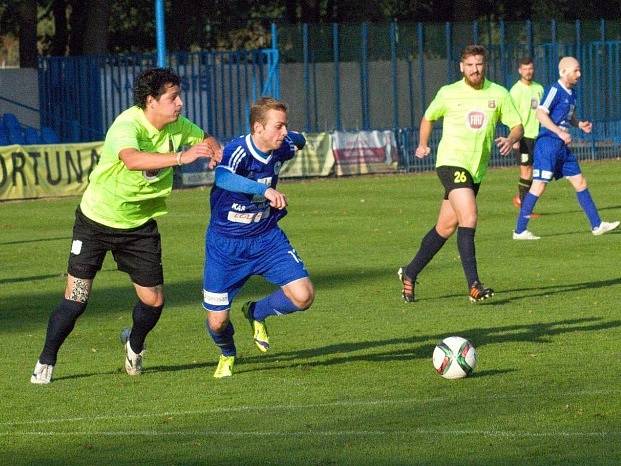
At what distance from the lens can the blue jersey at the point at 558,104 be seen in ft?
59.7

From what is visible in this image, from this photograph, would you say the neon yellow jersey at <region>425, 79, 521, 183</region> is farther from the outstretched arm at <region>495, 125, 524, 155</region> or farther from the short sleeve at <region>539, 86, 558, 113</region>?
the short sleeve at <region>539, 86, 558, 113</region>

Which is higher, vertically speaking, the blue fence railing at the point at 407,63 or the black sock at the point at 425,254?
the blue fence railing at the point at 407,63

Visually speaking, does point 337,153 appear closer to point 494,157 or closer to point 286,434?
point 494,157

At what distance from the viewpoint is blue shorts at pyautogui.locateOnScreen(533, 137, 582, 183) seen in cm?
1841

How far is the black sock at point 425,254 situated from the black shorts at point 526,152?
29.7ft

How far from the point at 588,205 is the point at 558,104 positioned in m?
1.27

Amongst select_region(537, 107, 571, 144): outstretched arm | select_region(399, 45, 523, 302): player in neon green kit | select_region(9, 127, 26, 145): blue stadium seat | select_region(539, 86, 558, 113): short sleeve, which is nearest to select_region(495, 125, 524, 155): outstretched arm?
select_region(399, 45, 523, 302): player in neon green kit

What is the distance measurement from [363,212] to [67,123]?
45.7ft

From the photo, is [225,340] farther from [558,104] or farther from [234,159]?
[558,104]

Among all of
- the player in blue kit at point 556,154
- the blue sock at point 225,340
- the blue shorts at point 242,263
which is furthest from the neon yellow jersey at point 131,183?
the player in blue kit at point 556,154

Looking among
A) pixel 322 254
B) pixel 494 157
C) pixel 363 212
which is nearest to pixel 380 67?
pixel 494 157

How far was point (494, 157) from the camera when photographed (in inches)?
1443

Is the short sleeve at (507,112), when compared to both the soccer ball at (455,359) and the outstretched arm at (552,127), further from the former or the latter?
the outstretched arm at (552,127)

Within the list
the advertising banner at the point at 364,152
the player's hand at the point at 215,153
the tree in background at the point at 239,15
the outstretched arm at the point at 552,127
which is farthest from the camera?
the tree in background at the point at 239,15
